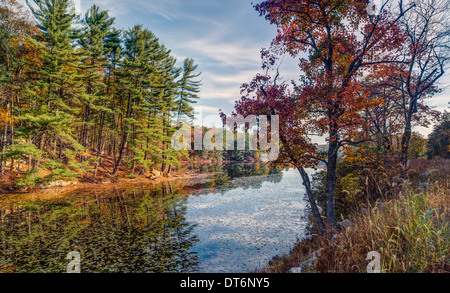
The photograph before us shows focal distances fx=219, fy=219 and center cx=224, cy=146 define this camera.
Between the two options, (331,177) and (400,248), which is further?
(331,177)

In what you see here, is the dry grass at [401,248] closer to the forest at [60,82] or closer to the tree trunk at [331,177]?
the tree trunk at [331,177]

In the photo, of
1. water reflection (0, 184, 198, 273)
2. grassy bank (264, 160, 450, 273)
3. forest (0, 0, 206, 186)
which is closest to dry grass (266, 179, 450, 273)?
grassy bank (264, 160, 450, 273)

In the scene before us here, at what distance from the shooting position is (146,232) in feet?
34.3

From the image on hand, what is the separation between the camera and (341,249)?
4391 millimetres

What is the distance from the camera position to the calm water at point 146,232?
7.53 m

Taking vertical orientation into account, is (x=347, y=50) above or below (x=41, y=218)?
above

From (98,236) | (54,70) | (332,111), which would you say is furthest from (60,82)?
(332,111)

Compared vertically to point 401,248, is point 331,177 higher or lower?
higher

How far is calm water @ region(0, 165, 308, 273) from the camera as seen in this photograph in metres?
7.53

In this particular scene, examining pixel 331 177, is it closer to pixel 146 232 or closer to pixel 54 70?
pixel 146 232

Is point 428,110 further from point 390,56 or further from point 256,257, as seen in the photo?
point 256,257
